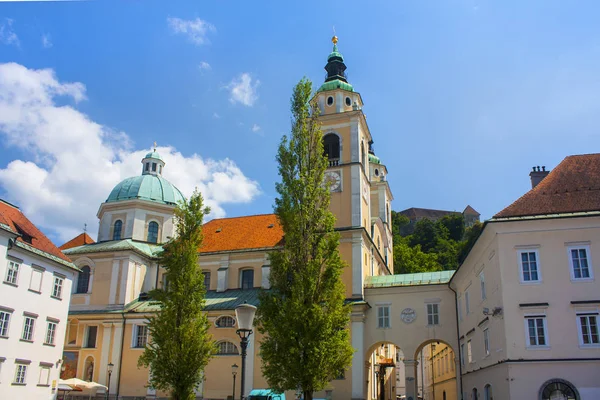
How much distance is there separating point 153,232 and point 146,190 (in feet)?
10.6

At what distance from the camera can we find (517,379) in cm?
1944

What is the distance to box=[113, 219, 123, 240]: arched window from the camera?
136 feet

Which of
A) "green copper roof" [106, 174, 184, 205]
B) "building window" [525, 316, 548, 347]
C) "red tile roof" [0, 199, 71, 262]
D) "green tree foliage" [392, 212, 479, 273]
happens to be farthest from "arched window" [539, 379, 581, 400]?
"green tree foliage" [392, 212, 479, 273]

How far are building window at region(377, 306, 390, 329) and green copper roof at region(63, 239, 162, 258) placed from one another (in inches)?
612

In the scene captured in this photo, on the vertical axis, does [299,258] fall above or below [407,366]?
above

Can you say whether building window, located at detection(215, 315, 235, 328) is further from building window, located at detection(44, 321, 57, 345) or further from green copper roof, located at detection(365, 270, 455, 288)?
building window, located at detection(44, 321, 57, 345)

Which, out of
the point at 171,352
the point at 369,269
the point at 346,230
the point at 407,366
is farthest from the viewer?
the point at 369,269

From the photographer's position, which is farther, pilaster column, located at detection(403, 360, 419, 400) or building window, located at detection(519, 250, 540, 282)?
pilaster column, located at detection(403, 360, 419, 400)

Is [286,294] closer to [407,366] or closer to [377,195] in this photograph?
[407,366]

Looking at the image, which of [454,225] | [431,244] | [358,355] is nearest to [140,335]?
[358,355]

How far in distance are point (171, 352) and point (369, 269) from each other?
14.8m

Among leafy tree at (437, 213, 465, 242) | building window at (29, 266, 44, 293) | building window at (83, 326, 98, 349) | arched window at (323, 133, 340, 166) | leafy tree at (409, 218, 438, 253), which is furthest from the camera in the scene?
leafy tree at (437, 213, 465, 242)

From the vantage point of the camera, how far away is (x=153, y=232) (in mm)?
41938

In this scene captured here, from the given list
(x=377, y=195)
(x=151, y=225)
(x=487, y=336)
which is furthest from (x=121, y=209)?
(x=487, y=336)
